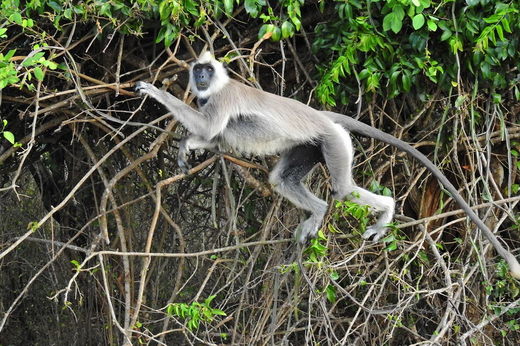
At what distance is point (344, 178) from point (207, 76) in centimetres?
97

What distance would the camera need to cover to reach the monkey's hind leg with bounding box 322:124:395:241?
4348mm

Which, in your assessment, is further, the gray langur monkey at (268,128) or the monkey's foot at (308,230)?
the monkey's foot at (308,230)

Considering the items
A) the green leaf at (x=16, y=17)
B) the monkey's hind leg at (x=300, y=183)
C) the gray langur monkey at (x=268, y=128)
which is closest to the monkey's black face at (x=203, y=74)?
the gray langur monkey at (x=268, y=128)

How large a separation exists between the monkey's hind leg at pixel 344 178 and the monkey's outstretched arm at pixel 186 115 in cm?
68

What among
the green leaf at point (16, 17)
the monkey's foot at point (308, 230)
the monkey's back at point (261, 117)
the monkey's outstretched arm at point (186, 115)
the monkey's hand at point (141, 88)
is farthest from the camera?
the monkey's foot at point (308, 230)

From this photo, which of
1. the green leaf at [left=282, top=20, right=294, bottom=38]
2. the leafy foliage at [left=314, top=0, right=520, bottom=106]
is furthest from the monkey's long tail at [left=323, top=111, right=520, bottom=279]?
the green leaf at [left=282, top=20, right=294, bottom=38]

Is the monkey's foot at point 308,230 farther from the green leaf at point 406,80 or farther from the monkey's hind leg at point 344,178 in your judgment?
the green leaf at point 406,80

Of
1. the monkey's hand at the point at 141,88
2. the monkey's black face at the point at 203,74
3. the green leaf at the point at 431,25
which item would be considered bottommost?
the green leaf at the point at 431,25

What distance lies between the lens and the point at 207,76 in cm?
424

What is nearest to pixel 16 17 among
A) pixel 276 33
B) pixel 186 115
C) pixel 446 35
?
pixel 186 115

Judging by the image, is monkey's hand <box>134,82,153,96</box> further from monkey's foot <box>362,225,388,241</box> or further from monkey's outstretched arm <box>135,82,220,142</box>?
monkey's foot <box>362,225,388,241</box>

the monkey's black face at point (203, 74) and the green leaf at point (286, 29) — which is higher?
the green leaf at point (286, 29)

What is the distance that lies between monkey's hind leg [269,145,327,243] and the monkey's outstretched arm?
0.54 meters

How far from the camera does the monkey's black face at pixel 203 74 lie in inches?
166
